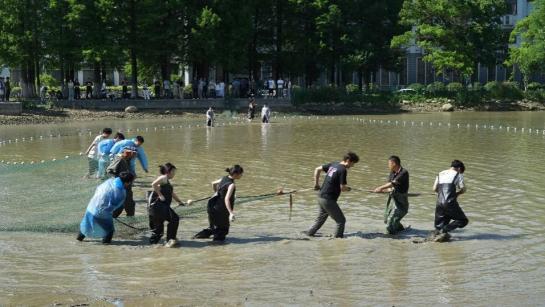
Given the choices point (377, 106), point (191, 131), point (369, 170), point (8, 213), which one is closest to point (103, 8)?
point (191, 131)

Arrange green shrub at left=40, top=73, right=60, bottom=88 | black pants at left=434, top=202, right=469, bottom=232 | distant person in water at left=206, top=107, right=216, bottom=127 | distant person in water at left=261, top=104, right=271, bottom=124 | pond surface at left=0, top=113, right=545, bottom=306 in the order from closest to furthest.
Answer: pond surface at left=0, top=113, right=545, bottom=306 → black pants at left=434, top=202, right=469, bottom=232 → distant person in water at left=206, top=107, right=216, bottom=127 → distant person in water at left=261, top=104, right=271, bottom=124 → green shrub at left=40, top=73, right=60, bottom=88

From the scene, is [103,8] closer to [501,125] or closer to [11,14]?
[11,14]

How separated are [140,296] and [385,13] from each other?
2162 inches

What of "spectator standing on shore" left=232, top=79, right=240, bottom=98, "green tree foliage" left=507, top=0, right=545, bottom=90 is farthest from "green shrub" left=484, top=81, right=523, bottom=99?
"spectator standing on shore" left=232, top=79, right=240, bottom=98

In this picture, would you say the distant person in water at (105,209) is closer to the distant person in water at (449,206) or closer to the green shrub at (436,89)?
the distant person in water at (449,206)

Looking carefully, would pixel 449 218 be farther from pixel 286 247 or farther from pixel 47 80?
pixel 47 80

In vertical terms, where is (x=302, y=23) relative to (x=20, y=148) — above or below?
above

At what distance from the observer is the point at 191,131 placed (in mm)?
37000

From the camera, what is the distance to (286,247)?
12.6 meters

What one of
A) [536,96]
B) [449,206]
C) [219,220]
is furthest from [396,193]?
[536,96]

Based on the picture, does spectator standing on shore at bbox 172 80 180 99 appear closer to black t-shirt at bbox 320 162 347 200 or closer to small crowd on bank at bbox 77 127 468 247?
small crowd on bank at bbox 77 127 468 247

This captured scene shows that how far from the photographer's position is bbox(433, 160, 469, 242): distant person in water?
12914mm

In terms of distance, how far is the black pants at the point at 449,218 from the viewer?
12.9 meters

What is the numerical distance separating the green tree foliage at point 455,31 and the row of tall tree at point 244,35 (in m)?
0.08
